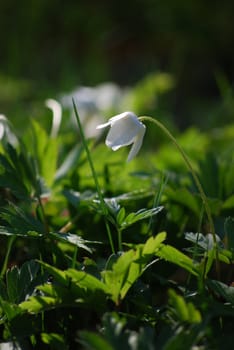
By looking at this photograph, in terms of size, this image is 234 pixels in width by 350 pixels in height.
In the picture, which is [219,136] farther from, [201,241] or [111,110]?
[201,241]

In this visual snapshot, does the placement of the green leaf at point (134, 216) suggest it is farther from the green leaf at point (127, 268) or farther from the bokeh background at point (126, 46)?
the bokeh background at point (126, 46)

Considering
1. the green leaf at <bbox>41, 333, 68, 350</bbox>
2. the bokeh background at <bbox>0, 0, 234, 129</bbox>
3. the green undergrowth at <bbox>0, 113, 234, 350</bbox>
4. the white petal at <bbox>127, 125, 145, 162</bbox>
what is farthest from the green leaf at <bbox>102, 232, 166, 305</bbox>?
→ the bokeh background at <bbox>0, 0, 234, 129</bbox>

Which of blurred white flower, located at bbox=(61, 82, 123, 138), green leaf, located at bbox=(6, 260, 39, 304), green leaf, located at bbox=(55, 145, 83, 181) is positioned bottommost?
blurred white flower, located at bbox=(61, 82, 123, 138)

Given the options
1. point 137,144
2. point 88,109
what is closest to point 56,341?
point 137,144

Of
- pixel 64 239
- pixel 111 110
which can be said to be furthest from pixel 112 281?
pixel 111 110

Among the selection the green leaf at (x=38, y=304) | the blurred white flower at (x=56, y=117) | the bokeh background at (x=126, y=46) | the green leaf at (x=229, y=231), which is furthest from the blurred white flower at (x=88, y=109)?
the green leaf at (x=38, y=304)

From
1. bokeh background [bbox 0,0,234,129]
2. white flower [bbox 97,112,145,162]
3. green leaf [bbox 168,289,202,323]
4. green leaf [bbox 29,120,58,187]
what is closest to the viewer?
green leaf [bbox 168,289,202,323]

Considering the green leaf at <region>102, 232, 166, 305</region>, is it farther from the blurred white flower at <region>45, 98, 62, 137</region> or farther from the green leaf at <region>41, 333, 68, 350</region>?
the blurred white flower at <region>45, 98, 62, 137</region>
